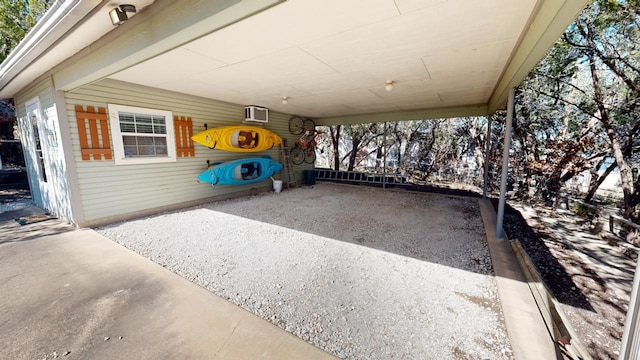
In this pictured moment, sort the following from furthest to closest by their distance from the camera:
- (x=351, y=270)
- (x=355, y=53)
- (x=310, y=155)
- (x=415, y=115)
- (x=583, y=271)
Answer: (x=310, y=155), (x=415, y=115), (x=583, y=271), (x=355, y=53), (x=351, y=270)

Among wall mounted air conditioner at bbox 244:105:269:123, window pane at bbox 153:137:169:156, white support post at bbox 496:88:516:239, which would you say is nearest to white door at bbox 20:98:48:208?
window pane at bbox 153:137:169:156

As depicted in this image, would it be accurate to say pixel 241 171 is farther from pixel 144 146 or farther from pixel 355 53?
pixel 355 53

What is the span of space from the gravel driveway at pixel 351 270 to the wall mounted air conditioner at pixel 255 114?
2.67 metres

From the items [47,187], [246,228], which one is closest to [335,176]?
[246,228]

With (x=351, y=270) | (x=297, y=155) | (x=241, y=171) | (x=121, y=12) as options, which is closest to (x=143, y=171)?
(x=241, y=171)

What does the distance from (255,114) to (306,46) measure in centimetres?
406

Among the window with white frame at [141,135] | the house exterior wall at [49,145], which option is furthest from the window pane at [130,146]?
the house exterior wall at [49,145]

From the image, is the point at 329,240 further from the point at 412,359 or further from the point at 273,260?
the point at 412,359

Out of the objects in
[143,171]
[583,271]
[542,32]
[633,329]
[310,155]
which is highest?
[542,32]

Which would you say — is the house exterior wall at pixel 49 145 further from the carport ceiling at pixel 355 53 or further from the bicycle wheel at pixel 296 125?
the bicycle wheel at pixel 296 125

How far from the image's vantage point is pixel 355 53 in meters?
3.05

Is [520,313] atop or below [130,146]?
below

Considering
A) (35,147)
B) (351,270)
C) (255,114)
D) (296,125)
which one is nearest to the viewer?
(351,270)

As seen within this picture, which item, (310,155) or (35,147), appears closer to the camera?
(35,147)
